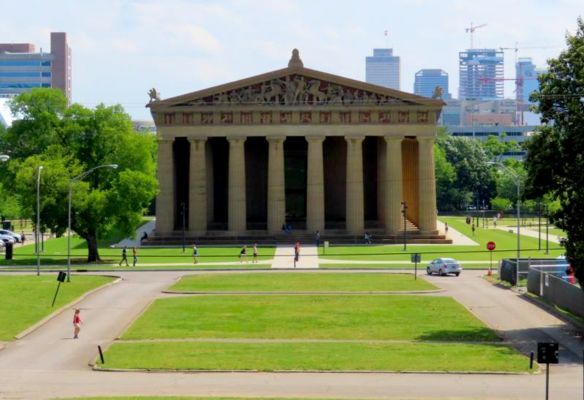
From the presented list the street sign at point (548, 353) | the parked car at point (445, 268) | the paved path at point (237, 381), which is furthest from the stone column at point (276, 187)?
the street sign at point (548, 353)

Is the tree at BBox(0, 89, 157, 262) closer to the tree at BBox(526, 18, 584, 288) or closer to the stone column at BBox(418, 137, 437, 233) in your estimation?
the stone column at BBox(418, 137, 437, 233)

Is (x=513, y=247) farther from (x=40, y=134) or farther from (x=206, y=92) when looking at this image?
(x=40, y=134)

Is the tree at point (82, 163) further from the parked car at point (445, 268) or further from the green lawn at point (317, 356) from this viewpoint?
the green lawn at point (317, 356)

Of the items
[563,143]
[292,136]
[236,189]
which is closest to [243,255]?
[236,189]

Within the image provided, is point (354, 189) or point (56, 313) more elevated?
point (354, 189)

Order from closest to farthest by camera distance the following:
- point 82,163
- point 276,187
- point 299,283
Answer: point 299,283, point 82,163, point 276,187

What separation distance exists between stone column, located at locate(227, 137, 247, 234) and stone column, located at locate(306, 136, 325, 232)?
5904 mm

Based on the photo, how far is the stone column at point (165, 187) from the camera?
356ft

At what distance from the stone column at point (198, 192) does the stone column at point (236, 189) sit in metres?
2.35

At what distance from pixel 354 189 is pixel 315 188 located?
11.6 feet

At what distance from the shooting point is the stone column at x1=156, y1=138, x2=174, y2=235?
10844 cm

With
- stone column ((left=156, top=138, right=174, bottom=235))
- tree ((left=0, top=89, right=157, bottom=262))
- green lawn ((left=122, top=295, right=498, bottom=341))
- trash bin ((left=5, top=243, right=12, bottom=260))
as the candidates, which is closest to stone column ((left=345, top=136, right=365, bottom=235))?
stone column ((left=156, top=138, right=174, bottom=235))

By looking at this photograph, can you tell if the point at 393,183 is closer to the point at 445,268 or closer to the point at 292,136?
the point at 292,136

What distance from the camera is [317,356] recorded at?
132ft
